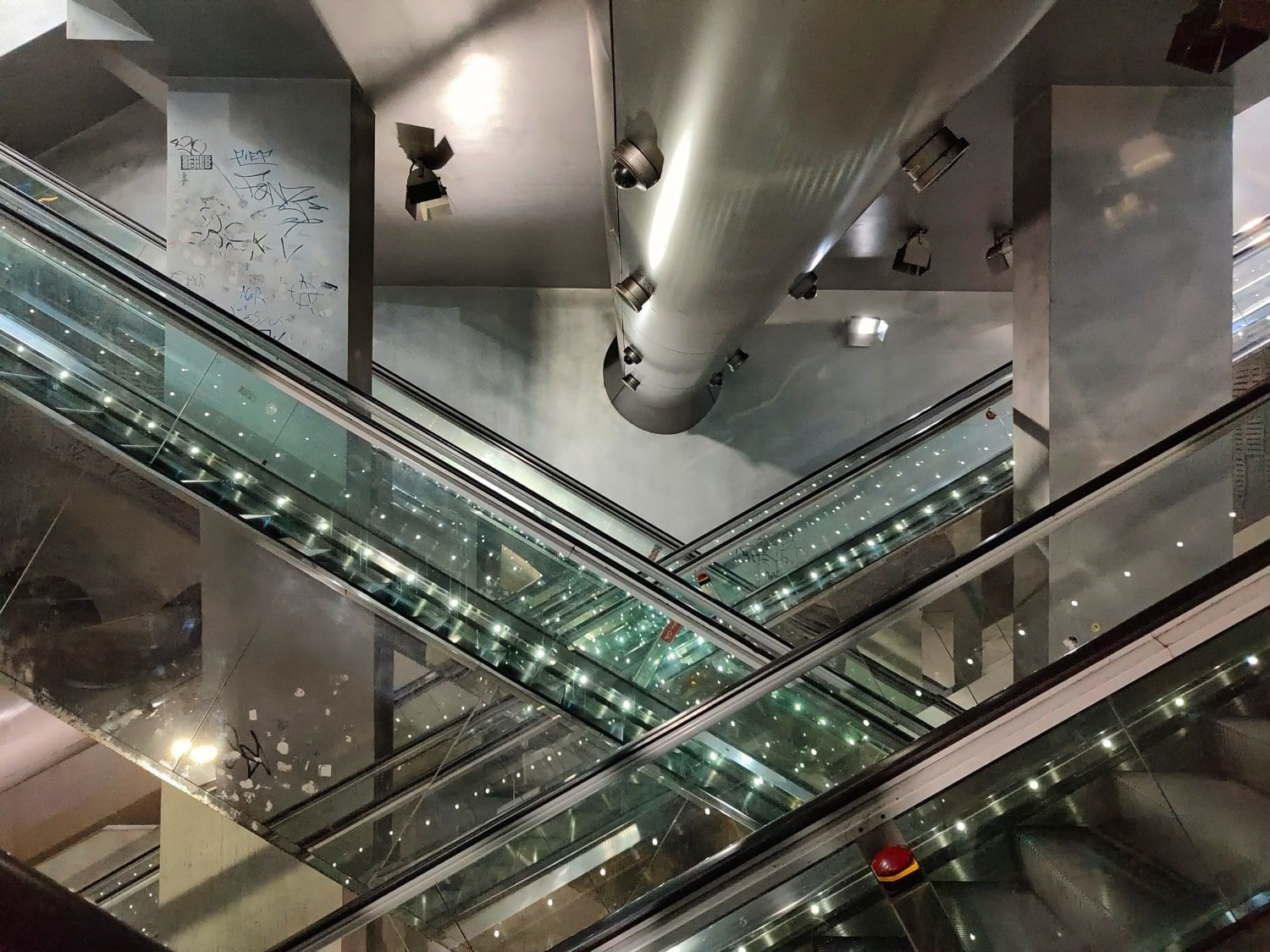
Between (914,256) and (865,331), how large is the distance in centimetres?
201

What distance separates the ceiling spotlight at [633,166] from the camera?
2412 millimetres

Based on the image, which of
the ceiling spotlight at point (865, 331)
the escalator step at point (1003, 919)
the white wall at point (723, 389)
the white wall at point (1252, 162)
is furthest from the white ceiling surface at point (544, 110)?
the escalator step at point (1003, 919)

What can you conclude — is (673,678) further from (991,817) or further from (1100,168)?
(1100,168)

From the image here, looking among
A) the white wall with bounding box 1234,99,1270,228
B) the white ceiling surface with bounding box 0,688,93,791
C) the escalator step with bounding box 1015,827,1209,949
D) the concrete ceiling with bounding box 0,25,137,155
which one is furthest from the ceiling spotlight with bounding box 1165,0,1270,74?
the white ceiling surface with bounding box 0,688,93,791

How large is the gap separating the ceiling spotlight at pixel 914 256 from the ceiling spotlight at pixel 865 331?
182cm

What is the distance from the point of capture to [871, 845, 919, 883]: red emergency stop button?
1.90 m

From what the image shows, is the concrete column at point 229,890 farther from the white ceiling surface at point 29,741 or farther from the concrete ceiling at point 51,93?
the concrete ceiling at point 51,93

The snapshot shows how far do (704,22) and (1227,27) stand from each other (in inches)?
99.5

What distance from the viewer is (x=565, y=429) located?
316 inches

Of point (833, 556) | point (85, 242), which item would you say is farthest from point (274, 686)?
point (833, 556)

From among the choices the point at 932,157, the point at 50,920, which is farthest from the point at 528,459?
the point at 50,920

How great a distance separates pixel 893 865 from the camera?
190 centimetres

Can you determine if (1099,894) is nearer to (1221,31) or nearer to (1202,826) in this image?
(1202,826)

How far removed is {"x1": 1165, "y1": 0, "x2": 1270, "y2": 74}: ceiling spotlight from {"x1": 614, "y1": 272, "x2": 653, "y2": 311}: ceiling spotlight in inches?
84.2
